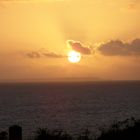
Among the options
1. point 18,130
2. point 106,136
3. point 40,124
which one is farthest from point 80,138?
point 40,124

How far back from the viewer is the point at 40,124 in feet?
199

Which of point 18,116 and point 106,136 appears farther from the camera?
point 18,116

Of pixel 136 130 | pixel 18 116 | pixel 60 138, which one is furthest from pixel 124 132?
pixel 18 116

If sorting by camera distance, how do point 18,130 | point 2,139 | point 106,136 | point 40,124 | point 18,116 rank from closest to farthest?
point 18,130, point 2,139, point 106,136, point 40,124, point 18,116

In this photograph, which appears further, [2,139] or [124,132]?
[124,132]

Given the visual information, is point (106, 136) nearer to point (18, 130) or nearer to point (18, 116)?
point (18, 130)

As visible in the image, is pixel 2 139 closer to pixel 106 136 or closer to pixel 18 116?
pixel 106 136

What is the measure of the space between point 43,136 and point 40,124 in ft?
155

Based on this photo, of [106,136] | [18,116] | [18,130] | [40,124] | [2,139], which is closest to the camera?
[18,130]

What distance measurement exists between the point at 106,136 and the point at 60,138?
1.38 metres

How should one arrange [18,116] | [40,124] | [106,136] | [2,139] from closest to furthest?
1. [2,139]
2. [106,136]
3. [40,124]
4. [18,116]

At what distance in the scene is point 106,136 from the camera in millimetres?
14633

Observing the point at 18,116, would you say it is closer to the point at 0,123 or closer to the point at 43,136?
the point at 0,123

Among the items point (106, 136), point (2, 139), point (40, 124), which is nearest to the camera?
point (2, 139)
